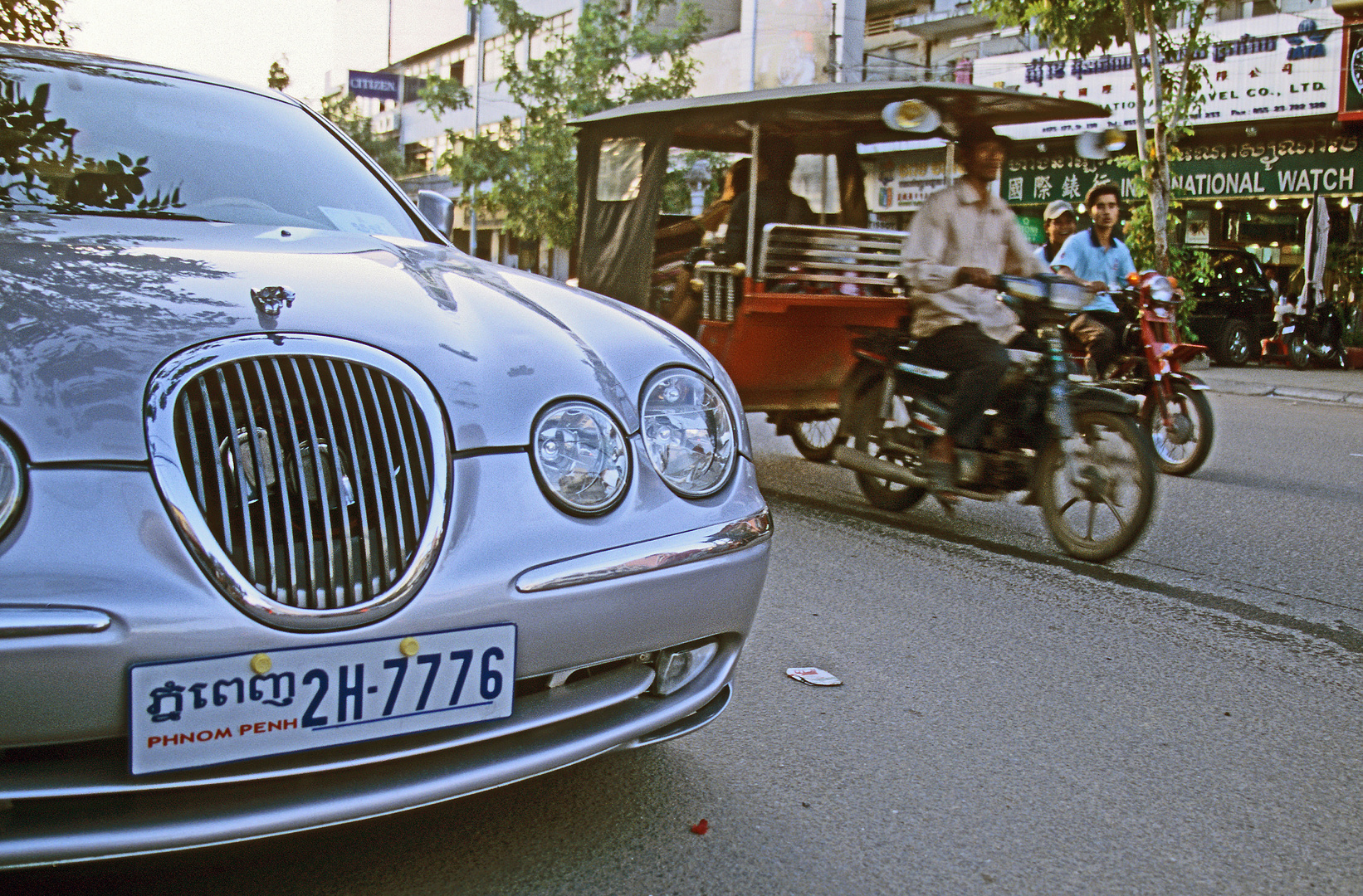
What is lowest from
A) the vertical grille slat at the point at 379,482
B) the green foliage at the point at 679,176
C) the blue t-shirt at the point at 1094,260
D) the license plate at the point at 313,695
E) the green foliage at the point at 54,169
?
the license plate at the point at 313,695

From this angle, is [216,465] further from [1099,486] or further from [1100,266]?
[1100,266]

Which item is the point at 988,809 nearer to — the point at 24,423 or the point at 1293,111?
the point at 24,423

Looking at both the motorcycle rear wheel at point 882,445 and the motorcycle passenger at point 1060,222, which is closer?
the motorcycle rear wheel at point 882,445

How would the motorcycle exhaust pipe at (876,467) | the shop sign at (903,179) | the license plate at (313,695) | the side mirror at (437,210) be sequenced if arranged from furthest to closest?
the shop sign at (903,179) → the motorcycle exhaust pipe at (876,467) → the side mirror at (437,210) → the license plate at (313,695)

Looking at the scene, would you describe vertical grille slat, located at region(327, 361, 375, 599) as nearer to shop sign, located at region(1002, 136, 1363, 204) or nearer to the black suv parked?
the black suv parked

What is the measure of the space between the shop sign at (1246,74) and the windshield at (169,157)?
15.2 meters

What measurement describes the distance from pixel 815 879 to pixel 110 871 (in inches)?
48.1

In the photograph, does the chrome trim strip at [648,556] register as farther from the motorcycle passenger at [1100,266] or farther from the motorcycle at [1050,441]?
the motorcycle passenger at [1100,266]

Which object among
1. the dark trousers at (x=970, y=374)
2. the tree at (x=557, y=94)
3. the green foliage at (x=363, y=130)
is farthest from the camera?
the green foliage at (x=363, y=130)

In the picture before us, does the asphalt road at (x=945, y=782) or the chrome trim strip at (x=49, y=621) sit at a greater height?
the chrome trim strip at (x=49, y=621)

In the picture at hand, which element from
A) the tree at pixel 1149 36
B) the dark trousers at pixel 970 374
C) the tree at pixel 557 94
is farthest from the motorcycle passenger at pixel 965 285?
the tree at pixel 557 94

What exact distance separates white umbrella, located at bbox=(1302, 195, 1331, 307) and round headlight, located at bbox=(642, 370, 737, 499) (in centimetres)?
1649

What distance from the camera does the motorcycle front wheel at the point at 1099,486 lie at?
4535 mm

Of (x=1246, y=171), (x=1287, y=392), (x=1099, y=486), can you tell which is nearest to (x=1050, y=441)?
(x=1099, y=486)
